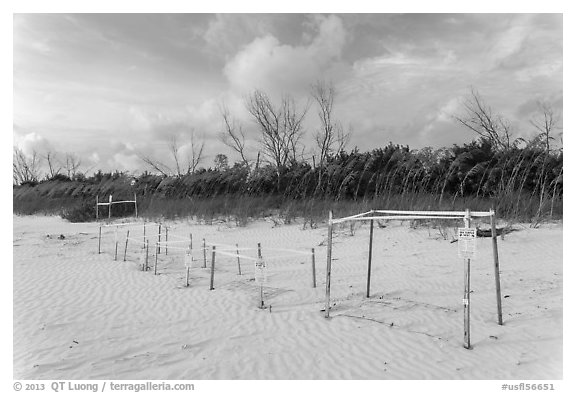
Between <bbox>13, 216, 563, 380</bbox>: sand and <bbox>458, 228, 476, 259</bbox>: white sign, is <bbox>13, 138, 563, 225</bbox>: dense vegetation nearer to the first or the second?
<bbox>13, 216, 563, 380</bbox>: sand

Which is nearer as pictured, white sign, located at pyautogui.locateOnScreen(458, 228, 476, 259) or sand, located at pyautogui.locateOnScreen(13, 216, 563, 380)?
sand, located at pyautogui.locateOnScreen(13, 216, 563, 380)

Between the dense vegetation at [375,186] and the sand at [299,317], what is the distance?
269cm

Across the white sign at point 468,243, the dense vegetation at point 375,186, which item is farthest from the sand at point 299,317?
the dense vegetation at point 375,186

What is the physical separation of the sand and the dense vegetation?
8.82 feet

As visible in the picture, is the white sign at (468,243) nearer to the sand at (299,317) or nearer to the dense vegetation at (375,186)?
the sand at (299,317)

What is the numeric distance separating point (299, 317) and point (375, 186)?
12.7m

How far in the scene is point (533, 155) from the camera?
653 inches

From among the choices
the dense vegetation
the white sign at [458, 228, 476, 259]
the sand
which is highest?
the dense vegetation

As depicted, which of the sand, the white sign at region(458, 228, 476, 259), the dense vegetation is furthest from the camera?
the dense vegetation

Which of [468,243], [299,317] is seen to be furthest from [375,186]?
[468,243]

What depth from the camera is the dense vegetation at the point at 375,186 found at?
14789 mm

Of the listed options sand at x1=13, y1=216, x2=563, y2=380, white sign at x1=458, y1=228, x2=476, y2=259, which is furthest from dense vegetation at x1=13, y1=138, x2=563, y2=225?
white sign at x1=458, y1=228, x2=476, y2=259

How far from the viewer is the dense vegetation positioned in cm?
1479
